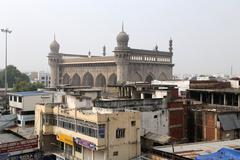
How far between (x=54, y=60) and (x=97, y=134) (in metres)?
47.1

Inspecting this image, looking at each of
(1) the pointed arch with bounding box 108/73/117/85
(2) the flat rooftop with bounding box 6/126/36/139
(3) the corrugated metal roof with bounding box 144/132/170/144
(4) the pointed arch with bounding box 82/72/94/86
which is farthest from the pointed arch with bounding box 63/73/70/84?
(3) the corrugated metal roof with bounding box 144/132/170/144

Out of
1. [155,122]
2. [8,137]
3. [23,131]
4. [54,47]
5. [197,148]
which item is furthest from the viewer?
[54,47]

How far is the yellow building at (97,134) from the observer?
19672 millimetres

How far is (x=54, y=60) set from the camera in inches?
2557

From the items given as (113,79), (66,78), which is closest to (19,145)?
(113,79)

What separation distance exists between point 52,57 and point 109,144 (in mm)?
46930

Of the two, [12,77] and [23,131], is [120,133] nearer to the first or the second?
[23,131]

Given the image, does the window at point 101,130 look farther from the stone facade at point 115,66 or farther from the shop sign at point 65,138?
the stone facade at point 115,66

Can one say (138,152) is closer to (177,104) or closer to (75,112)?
(75,112)

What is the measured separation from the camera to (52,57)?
64688 mm

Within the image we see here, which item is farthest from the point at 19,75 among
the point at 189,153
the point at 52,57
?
the point at 189,153

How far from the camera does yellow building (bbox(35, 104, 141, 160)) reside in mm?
19672

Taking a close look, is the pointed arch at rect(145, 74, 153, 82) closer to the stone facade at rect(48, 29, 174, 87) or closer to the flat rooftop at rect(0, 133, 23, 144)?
the stone facade at rect(48, 29, 174, 87)

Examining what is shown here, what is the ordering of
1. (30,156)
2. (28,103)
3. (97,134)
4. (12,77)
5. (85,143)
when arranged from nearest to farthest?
1. (97,134)
2. (85,143)
3. (30,156)
4. (28,103)
5. (12,77)
